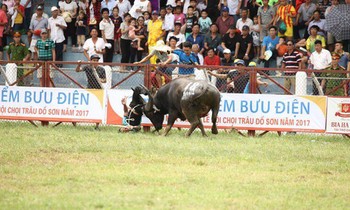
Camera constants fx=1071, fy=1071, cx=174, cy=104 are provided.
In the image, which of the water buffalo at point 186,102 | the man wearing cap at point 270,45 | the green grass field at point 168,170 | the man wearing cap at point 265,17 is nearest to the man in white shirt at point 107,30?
the man wearing cap at point 265,17

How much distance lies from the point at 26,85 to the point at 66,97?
135cm

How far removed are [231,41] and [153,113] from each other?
6703mm

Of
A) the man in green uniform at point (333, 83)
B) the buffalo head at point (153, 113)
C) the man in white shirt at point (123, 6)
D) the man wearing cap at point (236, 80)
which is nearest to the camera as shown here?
the buffalo head at point (153, 113)

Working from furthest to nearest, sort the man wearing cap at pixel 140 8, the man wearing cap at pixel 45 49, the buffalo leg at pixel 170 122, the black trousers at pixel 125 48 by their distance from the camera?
the man wearing cap at pixel 140 8, the black trousers at pixel 125 48, the man wearing cap at pixel 45 49, the buffalo leg at pixel 170 122

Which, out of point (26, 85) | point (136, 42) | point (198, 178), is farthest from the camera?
point (136, 42)

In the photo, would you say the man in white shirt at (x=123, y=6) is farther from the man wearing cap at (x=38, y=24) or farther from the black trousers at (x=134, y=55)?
the man wearing cap at (x=38, y=24)

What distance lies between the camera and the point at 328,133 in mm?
25031

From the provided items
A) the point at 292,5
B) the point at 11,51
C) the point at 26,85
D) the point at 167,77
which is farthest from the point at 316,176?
the point at 11,51

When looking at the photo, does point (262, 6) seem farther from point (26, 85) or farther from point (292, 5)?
point (26, 85)

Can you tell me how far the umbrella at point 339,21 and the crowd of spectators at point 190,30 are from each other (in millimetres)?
186

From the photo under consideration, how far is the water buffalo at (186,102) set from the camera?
931 inches

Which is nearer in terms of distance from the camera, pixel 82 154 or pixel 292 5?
Answer: pixel 82 154

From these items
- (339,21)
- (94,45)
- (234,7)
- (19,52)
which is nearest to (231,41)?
(234,7)

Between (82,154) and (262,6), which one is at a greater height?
(262,6)
